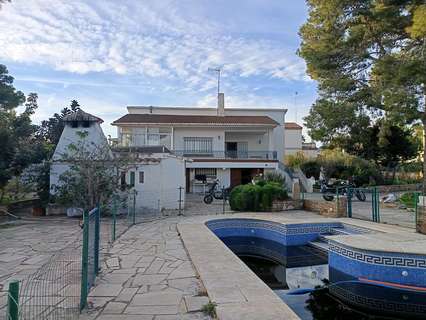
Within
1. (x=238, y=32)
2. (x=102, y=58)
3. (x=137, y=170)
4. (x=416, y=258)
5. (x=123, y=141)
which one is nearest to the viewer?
(x=416, y=258)

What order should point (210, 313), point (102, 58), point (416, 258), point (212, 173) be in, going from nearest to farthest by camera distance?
point (210, 313) → point (416, 258) → point (102, 58) → point (212, 173)

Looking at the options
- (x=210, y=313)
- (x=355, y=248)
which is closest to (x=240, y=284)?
(x=210, y=313)

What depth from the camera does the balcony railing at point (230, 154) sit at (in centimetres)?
3183

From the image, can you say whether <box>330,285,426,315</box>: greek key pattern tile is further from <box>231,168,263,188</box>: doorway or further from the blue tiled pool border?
<box>231,168,263,188</box>: doorway

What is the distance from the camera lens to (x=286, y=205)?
1809 cm

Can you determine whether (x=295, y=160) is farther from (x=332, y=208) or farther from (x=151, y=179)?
(x=332, y=208)

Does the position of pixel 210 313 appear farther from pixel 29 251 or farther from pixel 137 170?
pixel 137 170

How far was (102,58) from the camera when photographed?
1456 cm

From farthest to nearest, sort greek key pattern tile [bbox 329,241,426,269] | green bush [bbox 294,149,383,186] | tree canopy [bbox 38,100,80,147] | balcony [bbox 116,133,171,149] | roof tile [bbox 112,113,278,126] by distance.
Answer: tree canopy [bbox 38,100,80,147] < roof tile [bbox 112,113,278,126] < green bush [bbox 294,149,383,186] < balcony [bbox 116,133,171,149] < greek key pattern tile [bbox 329,241,426,269]

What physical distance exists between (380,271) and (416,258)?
728 mm

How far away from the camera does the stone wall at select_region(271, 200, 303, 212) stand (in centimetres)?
1784

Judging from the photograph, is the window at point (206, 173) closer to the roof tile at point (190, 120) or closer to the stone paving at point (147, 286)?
the roof tile at point (190, 120)

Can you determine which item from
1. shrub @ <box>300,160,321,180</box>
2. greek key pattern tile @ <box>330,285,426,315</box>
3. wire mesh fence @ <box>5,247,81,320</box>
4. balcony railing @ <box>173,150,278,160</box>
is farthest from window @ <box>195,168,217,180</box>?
greek key pattern tile @ <box>330,285,426,315</box>

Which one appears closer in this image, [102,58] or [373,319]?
[373,319]
